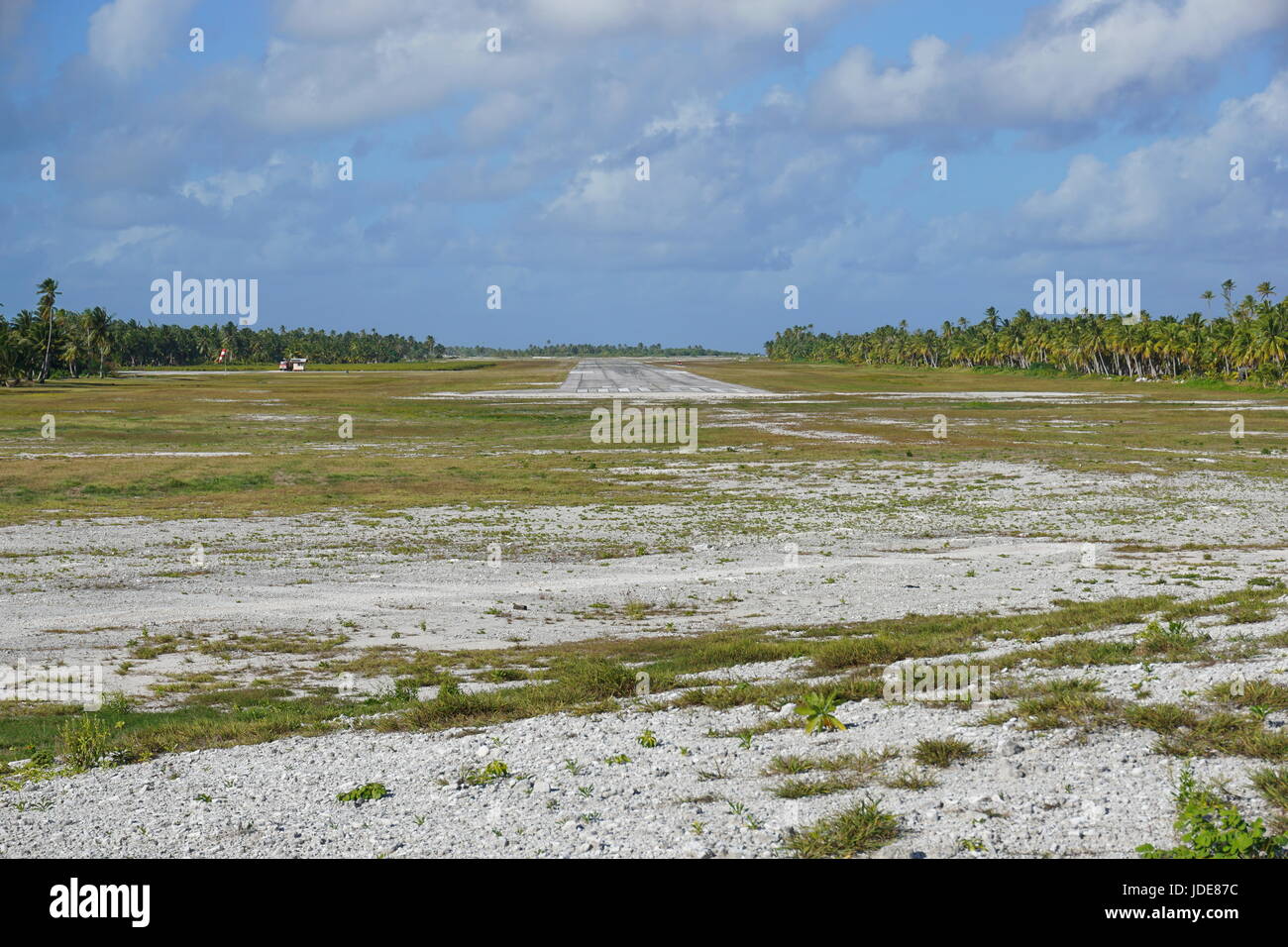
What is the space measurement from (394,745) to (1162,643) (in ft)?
33.7

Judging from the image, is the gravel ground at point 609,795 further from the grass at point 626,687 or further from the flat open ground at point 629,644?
the grass at point 626,687

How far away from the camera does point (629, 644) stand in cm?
1920

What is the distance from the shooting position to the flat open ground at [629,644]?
988 centimetres

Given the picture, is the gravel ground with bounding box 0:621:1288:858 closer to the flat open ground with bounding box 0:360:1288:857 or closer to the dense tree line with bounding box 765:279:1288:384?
the flat open ground with bounding box 0:360:1288:857

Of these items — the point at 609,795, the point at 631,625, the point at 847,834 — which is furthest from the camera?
the point at 631,625

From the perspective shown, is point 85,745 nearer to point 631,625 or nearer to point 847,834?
point 847,834

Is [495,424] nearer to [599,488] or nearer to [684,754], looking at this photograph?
[599,488]

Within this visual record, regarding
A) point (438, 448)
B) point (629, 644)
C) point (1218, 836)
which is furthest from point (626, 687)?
point (438, 448)

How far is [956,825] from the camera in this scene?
909 cm

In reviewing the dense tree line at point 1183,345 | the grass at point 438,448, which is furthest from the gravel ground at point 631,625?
the dense tree line at point 1183,345

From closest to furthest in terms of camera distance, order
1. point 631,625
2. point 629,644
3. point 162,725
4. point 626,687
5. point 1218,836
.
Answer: point 1218,836 → point 162,725 → point 626,687 → point 629,644 → point 631,625

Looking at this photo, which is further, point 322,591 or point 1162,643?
point 322,591

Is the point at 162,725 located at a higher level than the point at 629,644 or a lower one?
higher

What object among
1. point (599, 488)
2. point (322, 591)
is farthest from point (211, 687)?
point (599, 488)
